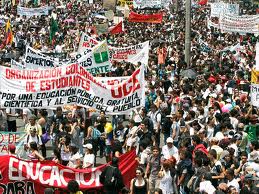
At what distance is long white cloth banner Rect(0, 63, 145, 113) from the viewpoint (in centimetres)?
1531

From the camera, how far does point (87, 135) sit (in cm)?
1562

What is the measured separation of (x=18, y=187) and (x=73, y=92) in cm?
398

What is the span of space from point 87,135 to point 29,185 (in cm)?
396

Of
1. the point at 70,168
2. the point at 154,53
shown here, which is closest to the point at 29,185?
the point at 70,168

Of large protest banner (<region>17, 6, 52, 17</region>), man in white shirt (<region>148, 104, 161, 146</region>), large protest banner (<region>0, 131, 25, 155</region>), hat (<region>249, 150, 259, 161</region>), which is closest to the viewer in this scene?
hat (<region>249, 150, 259, 161</region>)

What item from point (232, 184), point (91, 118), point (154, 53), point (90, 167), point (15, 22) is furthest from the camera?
point (15, 22)

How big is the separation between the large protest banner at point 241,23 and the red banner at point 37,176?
19.4 m

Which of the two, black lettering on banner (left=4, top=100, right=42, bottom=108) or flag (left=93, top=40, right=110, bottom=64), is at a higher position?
black lettering on banner (left=4, top=100, right=42, bottom=108)

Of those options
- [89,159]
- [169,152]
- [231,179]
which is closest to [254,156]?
[231,179]

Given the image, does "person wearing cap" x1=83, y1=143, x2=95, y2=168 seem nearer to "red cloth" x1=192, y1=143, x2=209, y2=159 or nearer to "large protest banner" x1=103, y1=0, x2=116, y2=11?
"red cloth" x1=192, y1=143, x2=209, y2=159

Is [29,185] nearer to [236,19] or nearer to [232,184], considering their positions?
[232,184]

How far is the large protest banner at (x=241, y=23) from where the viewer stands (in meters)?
30.4

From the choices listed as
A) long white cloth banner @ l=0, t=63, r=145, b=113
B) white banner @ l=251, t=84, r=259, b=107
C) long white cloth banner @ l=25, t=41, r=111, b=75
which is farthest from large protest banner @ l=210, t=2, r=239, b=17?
long white cloth banner @ l=0, t=63, r=145, b=113

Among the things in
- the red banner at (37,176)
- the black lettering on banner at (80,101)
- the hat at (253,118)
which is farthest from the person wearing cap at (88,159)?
Answer: the hat at (253,118)
